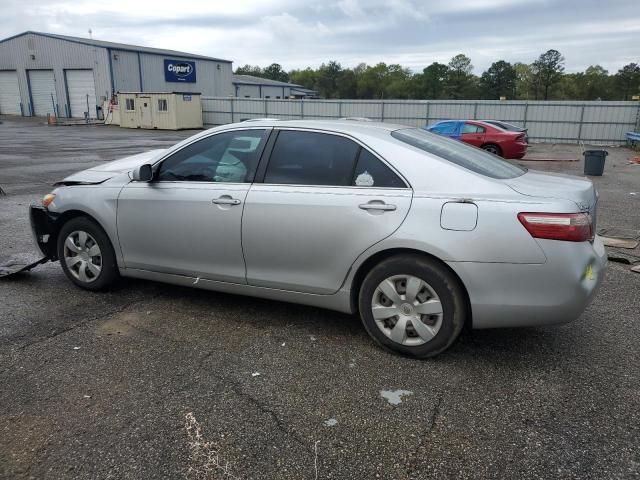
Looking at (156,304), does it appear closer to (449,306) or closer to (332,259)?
(332,259)

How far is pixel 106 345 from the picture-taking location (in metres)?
3.79

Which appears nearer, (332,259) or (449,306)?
(449,306)

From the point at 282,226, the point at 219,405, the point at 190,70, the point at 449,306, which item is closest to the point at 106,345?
the point at 219,405

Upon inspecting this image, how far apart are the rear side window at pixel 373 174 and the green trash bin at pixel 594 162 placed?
42.1 feet

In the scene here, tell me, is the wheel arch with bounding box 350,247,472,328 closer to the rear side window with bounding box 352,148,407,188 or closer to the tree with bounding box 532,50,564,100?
the rear side window with bounding box 352,148,407,188

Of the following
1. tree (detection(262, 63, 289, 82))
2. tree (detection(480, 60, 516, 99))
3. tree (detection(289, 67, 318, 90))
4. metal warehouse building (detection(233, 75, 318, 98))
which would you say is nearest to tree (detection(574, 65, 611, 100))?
tree (detection(480, 60, 516, 99))

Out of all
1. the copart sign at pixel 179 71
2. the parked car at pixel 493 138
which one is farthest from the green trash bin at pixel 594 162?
the copart sign at pixel 179 71

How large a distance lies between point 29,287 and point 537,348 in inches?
177

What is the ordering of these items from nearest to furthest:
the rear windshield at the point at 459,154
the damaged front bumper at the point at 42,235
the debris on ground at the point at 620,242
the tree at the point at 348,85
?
the rear windshield at the point at 459,154 < the damaged front bumper at the point at 42,235 < the debris on ground at the point at 620,242 < the tree at the point at 348,85

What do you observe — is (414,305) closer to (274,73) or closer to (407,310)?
(407,310)

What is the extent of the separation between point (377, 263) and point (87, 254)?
2.74 meters

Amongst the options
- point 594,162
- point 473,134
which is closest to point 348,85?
point 473,134

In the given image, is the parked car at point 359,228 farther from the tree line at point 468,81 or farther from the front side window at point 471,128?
the tree line at point 468,81

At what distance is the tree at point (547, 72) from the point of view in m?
78.4
